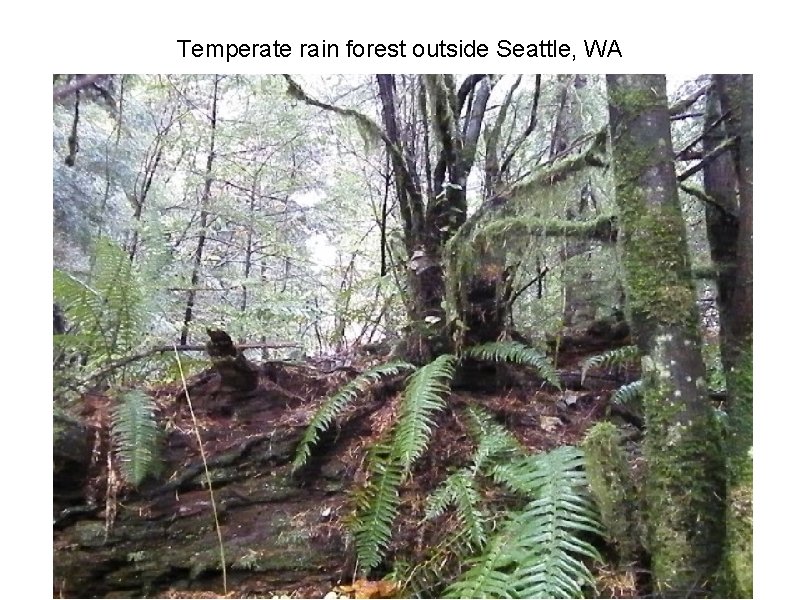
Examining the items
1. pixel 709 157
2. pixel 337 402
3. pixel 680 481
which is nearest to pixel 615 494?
pixel 680 481

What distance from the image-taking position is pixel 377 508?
2.05 m

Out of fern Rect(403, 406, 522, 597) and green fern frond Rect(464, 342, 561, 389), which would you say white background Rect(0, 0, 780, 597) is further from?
fern Rect(403, 406, 522, 597)

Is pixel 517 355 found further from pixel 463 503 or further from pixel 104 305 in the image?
pixel 104 305

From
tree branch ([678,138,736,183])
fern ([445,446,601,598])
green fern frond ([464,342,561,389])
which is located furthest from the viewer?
green fern frond ([464,342,561,389])

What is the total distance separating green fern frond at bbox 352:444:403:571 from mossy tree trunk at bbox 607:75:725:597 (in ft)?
2.90

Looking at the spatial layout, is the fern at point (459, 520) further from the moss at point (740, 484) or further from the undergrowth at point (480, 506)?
the moss at point (740, 484)

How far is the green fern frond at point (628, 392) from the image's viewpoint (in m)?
2.04

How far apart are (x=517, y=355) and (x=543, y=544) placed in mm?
761

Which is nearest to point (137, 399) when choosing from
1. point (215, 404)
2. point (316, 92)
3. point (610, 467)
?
point (215, 404)

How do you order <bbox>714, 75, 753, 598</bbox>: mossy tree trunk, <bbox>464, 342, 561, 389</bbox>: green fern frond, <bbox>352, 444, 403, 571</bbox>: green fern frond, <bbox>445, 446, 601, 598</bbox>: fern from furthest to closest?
<bbox>464, 342, 561, 389</bbox>: green fern frond → <bbox>352, 444, 403, 571</bbox>: green fern frond → <bbox>714, 75, 753, 598</bbox>: mossy tree trunk → <bbox>445, 446, 601, 598</bbox>: fern

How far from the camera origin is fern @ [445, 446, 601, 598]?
1788 mm

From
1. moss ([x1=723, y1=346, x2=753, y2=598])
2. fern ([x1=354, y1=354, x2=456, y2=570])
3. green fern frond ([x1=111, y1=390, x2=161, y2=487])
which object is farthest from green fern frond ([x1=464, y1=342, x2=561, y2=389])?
green fern frond ([x1=111, y1=390, x2=161, y2=487])

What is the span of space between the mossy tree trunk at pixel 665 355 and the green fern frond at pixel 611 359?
201 mm

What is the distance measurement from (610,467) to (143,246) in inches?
76.1
